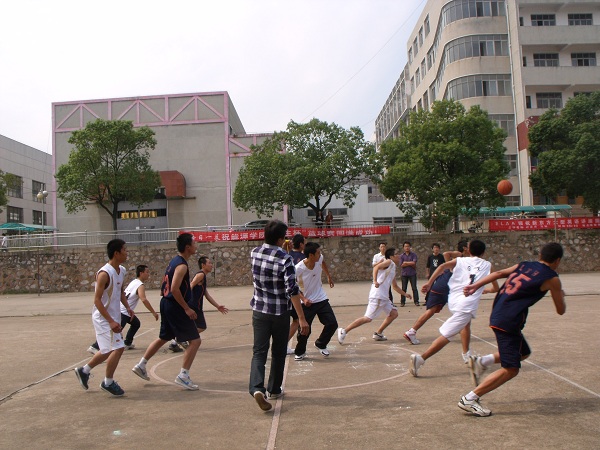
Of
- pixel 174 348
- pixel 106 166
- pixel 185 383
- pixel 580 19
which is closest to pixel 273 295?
pixel 185 383

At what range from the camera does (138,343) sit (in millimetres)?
10445

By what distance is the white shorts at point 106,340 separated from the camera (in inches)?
243

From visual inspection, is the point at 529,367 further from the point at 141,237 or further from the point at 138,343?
the point at 141,237

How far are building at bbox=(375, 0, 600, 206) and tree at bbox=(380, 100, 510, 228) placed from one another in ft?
43.5

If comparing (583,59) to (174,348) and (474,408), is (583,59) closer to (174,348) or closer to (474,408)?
(174,348)

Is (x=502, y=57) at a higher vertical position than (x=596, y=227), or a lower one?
higher

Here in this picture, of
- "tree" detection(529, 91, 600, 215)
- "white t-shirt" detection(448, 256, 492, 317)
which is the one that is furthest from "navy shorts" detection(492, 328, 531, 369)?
"tree" detection(529, 91, 600, 215)

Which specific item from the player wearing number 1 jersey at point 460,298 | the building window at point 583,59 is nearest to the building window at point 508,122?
the building window at point 583,59

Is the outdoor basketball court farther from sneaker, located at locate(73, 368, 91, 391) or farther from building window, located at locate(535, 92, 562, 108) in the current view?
building window, located at locate(535, 92, 562, 108)

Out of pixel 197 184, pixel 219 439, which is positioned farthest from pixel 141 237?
pixel 219 439

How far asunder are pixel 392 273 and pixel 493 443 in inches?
220

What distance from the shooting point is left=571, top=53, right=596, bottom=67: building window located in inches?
1567

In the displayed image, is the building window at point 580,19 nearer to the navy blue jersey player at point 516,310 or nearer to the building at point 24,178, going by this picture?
the navy blue jersey player at point 516,310

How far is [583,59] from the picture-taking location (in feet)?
131
